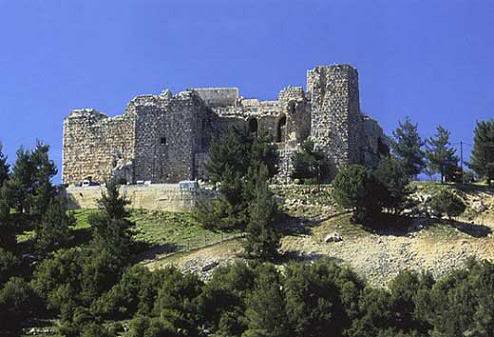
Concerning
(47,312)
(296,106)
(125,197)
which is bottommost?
(47,312)

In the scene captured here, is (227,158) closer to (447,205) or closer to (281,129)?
(281,129)

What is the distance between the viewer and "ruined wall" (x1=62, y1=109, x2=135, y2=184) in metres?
74.9

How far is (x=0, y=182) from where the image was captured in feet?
224

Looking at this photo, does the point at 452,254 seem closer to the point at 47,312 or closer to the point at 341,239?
the point at 341,239

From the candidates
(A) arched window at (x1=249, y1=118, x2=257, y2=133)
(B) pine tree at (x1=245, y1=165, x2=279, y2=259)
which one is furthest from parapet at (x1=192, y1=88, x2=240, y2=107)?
(B) pine tree at (x1=245, y1=165, x2=279, y2=259)

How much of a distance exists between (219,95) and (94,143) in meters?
8.39

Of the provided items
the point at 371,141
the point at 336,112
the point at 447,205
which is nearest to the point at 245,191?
the point at 447,205

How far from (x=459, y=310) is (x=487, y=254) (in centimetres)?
845

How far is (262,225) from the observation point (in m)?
59.1

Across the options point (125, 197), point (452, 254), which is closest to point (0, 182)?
point (125, 197)

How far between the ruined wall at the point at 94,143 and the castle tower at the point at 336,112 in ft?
34.2

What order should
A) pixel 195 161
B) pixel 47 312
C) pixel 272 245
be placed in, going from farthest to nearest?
pixel 195 161 < pixel 272 245 < pixel 47 312

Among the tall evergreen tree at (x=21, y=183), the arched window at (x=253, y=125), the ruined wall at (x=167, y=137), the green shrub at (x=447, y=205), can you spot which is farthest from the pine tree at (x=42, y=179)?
the green shrub at (x=447, y=205)

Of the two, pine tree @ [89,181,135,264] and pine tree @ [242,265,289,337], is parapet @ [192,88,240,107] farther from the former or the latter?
pine tree @ [242,265,289,337]
